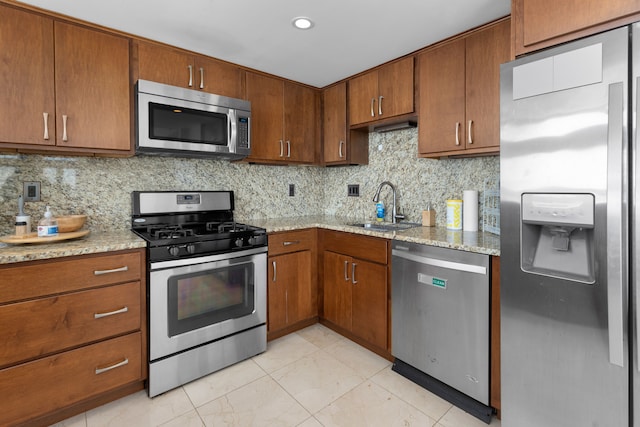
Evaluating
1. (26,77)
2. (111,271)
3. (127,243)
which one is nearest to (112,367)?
(111,271)

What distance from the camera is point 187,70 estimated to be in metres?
2.30

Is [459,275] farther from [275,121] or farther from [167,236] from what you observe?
[275,121]

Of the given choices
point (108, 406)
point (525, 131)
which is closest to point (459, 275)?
point (525, 131)

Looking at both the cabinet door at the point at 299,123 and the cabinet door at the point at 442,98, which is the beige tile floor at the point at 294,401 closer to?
the cabinet door at the point at 442,98

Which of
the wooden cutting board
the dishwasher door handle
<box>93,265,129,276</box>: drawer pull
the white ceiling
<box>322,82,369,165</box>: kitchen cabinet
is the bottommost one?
<box>93,265,129,276</box>: drawer pull

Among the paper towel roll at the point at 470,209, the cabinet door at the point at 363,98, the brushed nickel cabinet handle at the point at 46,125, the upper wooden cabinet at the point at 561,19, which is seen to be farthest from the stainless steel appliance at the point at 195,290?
the upper wooden cabinet at the point at 561,19

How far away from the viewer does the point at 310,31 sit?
2039 millimetres

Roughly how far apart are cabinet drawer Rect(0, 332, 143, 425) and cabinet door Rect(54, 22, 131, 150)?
1.20 metres

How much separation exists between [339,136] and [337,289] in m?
1.40

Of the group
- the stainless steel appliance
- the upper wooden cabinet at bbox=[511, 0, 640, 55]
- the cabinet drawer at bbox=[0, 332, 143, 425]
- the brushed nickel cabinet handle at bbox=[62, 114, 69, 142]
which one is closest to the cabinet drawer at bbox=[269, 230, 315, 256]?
the stainless steel appliance

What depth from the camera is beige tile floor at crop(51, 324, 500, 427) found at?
1.70 m

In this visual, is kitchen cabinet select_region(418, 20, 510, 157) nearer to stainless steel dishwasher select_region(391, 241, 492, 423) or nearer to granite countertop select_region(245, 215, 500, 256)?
granite countertop select_region(245, 215, 500, 256)

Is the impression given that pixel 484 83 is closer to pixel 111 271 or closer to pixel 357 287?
pixel 357 287

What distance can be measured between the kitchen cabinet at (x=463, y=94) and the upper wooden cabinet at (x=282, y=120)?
3.70 feet
